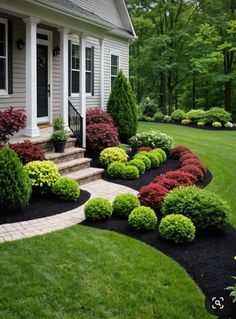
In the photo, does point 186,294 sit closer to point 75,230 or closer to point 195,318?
point 195,318

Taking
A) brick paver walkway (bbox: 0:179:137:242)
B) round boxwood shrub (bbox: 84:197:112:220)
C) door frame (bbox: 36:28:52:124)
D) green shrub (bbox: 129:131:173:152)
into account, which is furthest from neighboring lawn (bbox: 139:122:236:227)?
door frame (bbox: 36:28:52:124)

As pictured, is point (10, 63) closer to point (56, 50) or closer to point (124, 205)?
point (56, 50)

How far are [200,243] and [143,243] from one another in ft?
2.46

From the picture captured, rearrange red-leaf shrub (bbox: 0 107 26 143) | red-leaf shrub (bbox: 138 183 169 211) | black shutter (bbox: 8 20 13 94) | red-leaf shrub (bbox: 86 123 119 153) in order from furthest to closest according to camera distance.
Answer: red-leaf shrub (bbox: 86 123 119 153) < black shutter (bbox: 8 20 13 94) < red-leaf shrub (bbox: 0 107 26 143) < red-leaf shrub (bbox: 138 183 169 211)

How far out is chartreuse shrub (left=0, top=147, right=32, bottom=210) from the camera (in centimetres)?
628

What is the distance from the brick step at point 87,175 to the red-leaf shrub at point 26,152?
37.4 inches

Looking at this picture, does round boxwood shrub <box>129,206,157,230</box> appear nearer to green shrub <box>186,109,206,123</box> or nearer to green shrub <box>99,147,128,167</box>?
green shrub <box>99,147,128,167</box>

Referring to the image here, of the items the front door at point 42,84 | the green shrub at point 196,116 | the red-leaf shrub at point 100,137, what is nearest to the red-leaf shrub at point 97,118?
the red-leaf shrub at point 100,137

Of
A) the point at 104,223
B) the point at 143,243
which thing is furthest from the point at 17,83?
the point at 143,243

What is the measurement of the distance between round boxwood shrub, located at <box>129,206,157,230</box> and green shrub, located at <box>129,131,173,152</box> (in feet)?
20.1

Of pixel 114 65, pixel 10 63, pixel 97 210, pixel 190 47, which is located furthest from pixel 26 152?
pixel 190 47

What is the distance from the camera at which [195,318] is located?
3709 millimetres

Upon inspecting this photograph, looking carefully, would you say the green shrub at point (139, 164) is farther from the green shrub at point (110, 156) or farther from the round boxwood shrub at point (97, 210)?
the round boxwood shrub at point (97, 210)

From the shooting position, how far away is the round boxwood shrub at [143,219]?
19.1 feet
